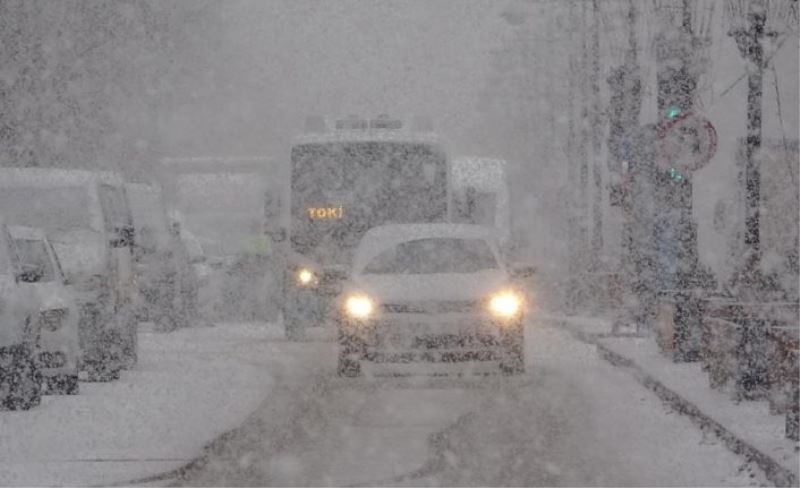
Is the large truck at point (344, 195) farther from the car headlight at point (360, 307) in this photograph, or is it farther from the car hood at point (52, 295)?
the car hood at point (52, 295)

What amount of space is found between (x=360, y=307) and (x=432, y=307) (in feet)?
2.49

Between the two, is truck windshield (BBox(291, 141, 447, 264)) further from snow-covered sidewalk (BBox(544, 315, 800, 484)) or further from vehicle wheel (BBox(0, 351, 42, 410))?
vehicle wheel (BBox(0, 351, 42, 410))

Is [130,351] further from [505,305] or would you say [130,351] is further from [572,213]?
[572,213]

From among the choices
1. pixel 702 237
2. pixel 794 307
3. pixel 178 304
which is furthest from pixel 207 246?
pixel 702 237

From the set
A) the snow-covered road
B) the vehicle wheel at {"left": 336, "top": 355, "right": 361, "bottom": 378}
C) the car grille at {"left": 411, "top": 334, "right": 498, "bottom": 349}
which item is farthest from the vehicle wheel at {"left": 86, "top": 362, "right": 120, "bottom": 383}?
the car grille at {"left": 411, "top": 334, "right": 498, "bottom": 349}

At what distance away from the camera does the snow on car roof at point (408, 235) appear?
2125 centimetres

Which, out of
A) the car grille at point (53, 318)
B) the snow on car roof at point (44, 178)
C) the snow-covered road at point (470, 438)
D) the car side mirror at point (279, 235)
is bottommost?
the snow-covered road at point (470, 438)

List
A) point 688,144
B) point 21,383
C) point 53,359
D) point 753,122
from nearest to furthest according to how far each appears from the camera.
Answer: point 21,383, point 53,359, point 753,122, point 688,144

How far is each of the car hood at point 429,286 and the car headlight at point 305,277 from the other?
6.87m

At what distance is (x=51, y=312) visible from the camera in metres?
17.8

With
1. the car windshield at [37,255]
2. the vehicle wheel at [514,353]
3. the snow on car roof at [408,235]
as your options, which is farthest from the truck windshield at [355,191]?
the car windshield at [37,255]

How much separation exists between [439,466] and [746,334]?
4532mm

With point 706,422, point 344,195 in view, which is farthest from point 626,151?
point 706,422

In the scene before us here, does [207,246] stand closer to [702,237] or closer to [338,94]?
[702,237]
